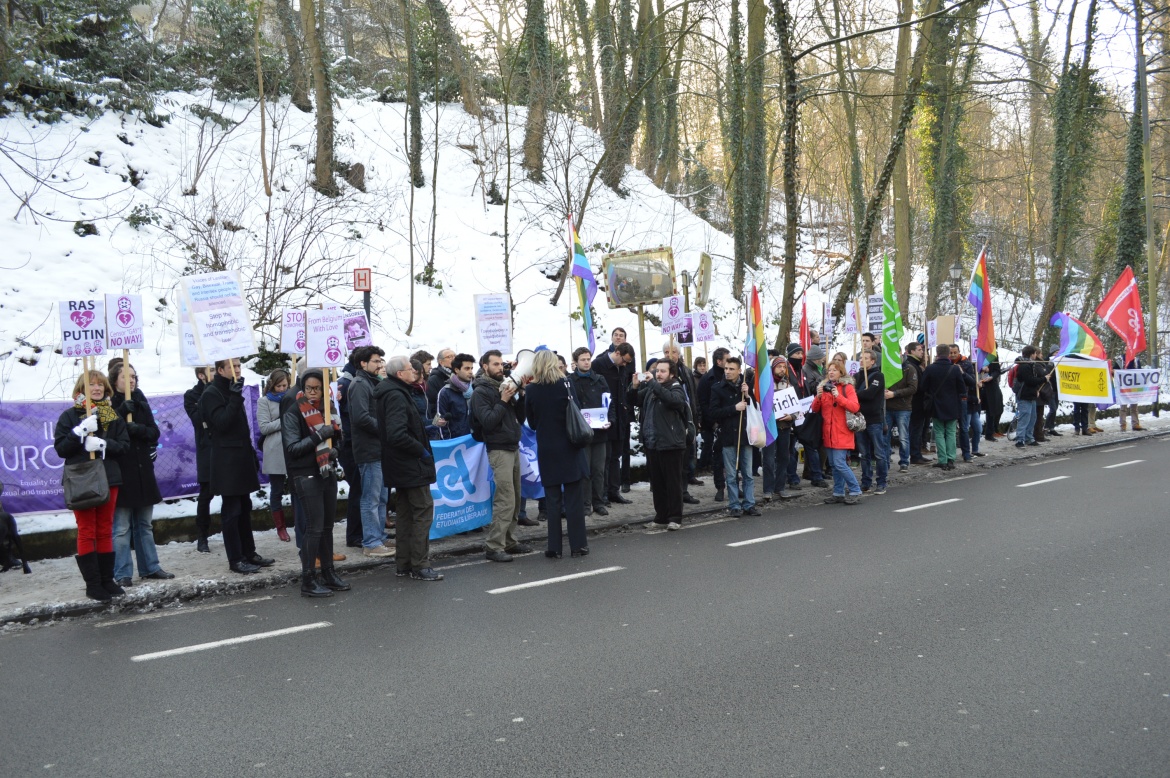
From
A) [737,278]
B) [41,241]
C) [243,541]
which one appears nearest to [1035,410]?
[737,278]

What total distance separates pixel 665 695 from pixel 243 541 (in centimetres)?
547

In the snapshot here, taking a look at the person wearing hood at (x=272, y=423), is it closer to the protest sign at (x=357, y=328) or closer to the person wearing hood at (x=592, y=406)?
the protest sign at (x=357, y=328)

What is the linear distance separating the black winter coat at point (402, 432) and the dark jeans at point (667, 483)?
319 centimetres

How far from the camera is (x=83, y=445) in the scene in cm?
765

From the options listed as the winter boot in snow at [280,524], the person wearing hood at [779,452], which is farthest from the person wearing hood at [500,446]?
the person wearing hood at [779,452]

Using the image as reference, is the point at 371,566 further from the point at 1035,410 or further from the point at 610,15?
the point at 610,15

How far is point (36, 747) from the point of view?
15.3 feet

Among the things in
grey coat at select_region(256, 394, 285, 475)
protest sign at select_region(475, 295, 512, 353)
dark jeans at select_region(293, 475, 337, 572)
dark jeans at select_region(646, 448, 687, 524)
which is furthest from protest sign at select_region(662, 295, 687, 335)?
dark jeans at select_region(293, 475, 337, 572)

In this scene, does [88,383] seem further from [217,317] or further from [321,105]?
[321,105]

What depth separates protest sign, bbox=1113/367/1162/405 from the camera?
68.3ft

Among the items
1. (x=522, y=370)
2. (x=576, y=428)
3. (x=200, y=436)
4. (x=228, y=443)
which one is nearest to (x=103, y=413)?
(x=228, y=443)

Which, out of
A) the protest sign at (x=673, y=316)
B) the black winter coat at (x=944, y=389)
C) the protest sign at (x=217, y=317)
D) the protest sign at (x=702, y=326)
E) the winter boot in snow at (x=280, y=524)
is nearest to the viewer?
the protest sign at (x=217, y=317)

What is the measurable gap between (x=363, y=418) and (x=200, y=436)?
229 cm

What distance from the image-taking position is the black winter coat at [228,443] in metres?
8.68
